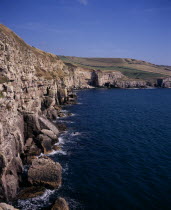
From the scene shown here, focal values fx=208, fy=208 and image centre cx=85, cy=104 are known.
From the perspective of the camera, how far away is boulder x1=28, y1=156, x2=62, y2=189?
29.6m

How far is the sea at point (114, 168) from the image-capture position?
2644cm

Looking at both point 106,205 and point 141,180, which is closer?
point 106,205

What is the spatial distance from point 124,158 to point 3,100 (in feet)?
76.8

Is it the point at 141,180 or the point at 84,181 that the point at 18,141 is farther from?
the point at 141,180

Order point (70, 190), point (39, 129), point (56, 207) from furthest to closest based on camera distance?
point (39, 129) < point (70, 190) < point (56, 207)

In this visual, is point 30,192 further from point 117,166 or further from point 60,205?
point 117,166

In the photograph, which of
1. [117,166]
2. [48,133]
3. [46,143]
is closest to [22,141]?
[46,143]

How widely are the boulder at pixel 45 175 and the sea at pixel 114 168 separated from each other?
115cm

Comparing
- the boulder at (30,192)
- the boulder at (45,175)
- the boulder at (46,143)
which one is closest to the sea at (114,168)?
the boulder at (30,192)

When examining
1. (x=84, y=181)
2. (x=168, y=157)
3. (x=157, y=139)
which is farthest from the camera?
(x=157, y=139)

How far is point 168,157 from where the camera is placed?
127 ft

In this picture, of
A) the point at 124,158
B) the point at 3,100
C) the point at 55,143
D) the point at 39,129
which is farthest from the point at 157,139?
the point at 3,100

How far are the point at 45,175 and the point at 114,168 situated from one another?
462 inches

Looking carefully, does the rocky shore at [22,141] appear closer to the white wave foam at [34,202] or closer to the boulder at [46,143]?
the boulder at [46,143]
